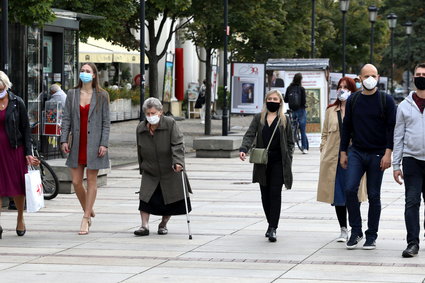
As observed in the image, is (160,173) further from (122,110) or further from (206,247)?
(122,110)

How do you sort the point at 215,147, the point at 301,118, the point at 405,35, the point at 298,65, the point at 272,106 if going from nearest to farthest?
the point at 272,106 → the point at 215,147 → the point at 301,118 → the point at 298,65 → the point at 405,35

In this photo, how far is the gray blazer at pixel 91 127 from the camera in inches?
485

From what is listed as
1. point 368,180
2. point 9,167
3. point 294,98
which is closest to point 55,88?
point 294,98

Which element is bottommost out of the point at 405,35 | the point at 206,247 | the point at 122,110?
the point at 122,110

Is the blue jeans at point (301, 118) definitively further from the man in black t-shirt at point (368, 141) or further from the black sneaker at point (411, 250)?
the black sneaker at point (411, 250)

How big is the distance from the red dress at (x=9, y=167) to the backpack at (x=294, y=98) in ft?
51.6

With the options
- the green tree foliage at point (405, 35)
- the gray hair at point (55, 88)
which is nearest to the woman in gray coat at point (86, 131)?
the gray hair at point (55, 88)

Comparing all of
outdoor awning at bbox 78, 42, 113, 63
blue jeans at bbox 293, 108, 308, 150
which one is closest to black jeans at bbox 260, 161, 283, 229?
blue jeans at bbox 293, 108, 308, 150

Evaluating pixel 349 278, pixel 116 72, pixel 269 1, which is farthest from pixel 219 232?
pixel 116 72

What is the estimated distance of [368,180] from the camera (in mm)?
11016

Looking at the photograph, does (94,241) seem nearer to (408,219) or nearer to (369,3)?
(408,219)

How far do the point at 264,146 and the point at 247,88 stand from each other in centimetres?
1983

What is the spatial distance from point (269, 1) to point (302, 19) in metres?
7.45

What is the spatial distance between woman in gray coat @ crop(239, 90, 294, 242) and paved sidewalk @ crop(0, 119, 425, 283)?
0.42 metres
